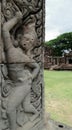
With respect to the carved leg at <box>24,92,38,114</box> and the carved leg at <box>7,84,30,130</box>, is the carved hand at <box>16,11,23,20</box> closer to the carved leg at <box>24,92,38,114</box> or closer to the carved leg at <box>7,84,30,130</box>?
the carved leg at <box>7,84,30,130</box>

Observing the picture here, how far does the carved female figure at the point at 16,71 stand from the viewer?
2.95m

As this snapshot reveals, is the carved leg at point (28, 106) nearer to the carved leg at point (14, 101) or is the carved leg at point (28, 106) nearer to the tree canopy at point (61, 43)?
the carved leg at point (14, 101)

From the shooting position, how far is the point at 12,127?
3.02 meters

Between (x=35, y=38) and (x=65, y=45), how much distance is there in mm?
38834

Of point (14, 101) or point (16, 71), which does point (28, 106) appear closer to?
point (14, 101)

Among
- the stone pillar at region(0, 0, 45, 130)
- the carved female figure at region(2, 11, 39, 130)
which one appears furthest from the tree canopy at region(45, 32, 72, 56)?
the carved female figure at region(2, 11, 39, 130)

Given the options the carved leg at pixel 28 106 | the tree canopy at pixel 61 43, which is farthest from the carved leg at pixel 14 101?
the tree canopy at pixel 61 43

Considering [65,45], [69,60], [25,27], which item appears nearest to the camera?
[25,27]

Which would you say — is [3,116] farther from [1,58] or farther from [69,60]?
[69,60]

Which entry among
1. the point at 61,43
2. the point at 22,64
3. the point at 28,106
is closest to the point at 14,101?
the point at 28,106

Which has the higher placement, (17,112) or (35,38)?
(35,38)

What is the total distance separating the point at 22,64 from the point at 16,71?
0.10m

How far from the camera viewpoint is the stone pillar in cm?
295

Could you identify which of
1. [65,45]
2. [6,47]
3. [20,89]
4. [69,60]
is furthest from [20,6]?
[65,45]
